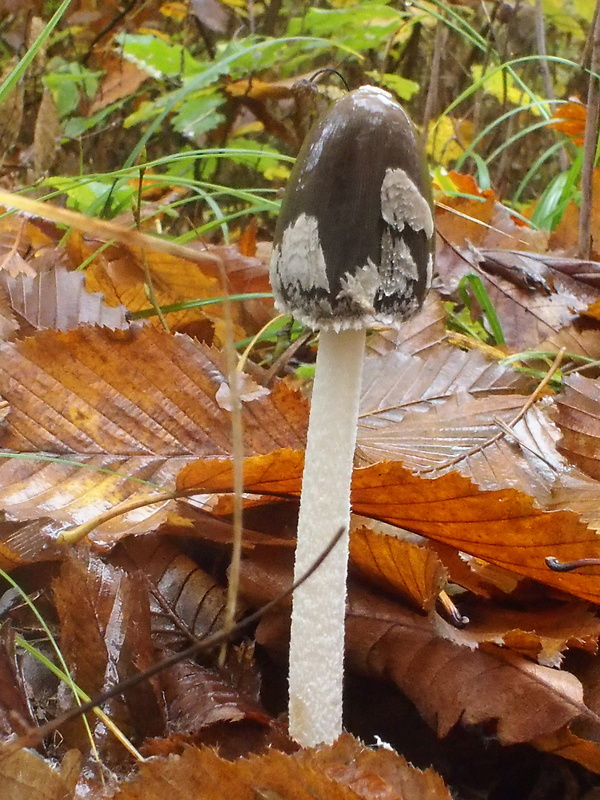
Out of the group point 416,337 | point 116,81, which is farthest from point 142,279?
point 116,81

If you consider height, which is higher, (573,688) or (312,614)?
(312,614)

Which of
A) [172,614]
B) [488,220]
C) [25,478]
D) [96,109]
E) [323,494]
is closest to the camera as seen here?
[323,494]

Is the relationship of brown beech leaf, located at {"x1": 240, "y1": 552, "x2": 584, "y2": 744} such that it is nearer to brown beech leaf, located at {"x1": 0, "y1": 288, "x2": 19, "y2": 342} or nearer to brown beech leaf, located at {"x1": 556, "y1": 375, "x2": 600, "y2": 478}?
brown beech leaf, located at {"x1": 556, "y1": 375, "x2": 600, "y2": 478}

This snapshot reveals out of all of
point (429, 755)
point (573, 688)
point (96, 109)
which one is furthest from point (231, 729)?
point (96, 109)

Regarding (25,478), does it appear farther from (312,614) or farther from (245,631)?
(312,614)

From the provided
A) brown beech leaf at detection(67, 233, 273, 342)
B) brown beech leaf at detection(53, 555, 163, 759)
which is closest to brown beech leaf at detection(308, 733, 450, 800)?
brown beech leaf at detection(53, 555, 163, 759)
